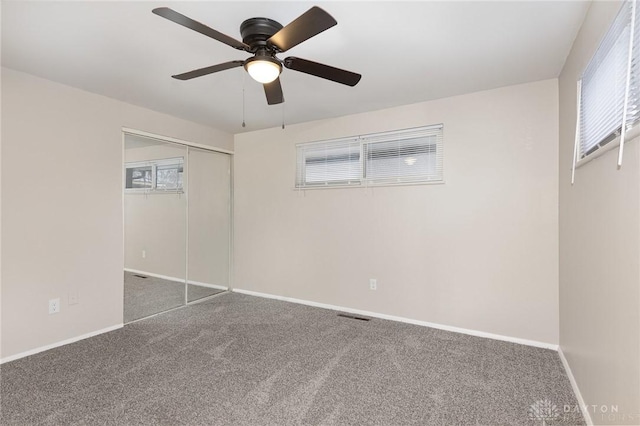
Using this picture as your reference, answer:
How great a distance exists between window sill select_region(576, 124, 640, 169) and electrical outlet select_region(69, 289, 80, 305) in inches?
162

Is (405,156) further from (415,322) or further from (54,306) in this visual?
(54,306)

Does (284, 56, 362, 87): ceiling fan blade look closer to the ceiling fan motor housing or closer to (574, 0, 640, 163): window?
the ceiling fan motor housing

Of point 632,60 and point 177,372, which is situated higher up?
point 632,60

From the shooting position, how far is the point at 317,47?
88.3 inches

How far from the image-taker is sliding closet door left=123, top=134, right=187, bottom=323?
350 cm

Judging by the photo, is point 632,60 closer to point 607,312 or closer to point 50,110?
point 607,312

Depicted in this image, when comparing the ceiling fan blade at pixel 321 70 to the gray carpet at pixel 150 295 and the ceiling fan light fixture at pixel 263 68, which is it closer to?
the ceiling fan light fixture at pixel 263 68

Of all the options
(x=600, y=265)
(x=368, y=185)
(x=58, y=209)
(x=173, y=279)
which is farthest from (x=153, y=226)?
(x=600, y=265)

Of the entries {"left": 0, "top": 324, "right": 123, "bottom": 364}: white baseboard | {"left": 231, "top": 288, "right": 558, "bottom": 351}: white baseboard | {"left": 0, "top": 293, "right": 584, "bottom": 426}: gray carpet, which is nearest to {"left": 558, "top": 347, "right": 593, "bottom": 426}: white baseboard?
{"left": 0, "top": 293, "right": 584, "bottom": 426}: gray carpet

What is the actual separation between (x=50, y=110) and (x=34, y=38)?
878mm

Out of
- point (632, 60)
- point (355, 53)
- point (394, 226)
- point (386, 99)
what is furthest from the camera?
point (394, 226)

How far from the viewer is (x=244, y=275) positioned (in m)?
4.70

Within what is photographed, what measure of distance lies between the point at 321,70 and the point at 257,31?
0.43 metres

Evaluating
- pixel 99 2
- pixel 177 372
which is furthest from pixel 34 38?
pixel 177 372
